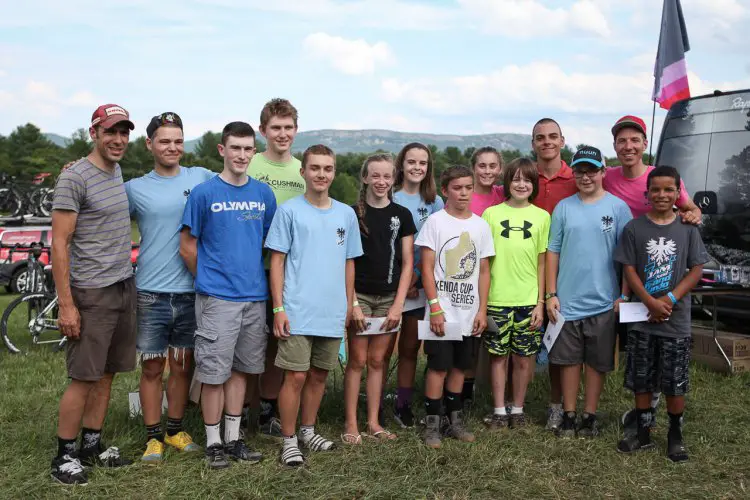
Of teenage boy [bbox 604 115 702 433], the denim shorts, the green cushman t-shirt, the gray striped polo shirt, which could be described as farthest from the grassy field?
the green cushman t-shirt

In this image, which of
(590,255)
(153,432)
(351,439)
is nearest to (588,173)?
(590,255)

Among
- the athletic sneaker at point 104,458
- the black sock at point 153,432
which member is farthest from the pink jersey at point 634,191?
the athletic sneaker at point 104,458

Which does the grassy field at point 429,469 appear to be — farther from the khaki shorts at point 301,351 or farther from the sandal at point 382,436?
the khaki shorts at point 301,351

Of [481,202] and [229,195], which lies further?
[481,202]

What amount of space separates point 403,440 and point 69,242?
2.31 m

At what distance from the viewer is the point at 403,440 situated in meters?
4.36

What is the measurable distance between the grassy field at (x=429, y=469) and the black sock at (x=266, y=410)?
10.2 inches

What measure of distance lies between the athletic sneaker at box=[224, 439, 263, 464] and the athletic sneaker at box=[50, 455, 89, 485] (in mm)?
771

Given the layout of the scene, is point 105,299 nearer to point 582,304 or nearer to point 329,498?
point 329,498

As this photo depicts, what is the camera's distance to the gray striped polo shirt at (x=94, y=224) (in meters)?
3.62

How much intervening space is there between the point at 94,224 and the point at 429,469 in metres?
2.28

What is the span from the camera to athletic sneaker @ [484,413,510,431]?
179 inches

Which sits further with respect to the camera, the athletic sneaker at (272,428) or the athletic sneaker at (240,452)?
the athletic sneaker at (272,428)

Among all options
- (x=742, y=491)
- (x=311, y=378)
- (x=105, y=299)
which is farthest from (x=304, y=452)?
(x=742, y=491)
